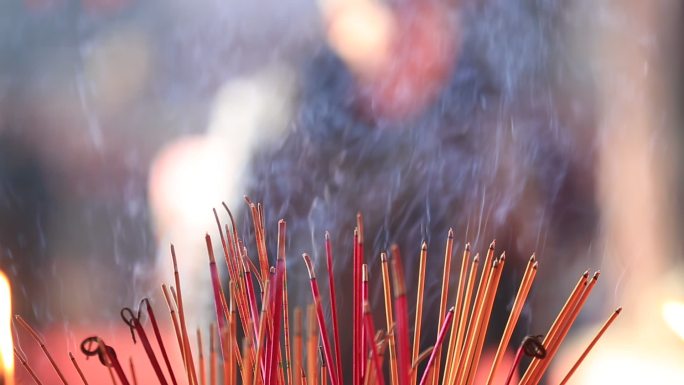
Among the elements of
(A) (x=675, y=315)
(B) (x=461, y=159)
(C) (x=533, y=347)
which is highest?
(B) (x=461, y=159)

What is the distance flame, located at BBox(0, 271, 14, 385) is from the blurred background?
0.7 inches

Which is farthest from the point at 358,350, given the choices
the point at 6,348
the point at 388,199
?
the point at 388,199

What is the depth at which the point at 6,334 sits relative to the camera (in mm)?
600

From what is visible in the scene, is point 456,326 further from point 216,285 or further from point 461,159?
point 461,159

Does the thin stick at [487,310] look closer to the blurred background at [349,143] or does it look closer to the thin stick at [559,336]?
the thin stick at [559,336]

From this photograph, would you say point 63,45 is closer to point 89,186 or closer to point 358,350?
point 89,186

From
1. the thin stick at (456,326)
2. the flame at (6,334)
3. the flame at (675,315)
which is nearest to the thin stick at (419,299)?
the thin stick at (456,326)

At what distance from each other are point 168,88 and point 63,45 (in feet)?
0.43

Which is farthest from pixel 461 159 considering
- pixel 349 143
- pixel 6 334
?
pixel 6 334

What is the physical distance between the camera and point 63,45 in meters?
0.81

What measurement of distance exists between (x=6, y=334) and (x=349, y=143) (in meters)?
0.40

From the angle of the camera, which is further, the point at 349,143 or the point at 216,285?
the point at 349,143

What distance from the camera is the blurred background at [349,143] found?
755mm

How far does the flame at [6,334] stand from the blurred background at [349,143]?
19 mm
